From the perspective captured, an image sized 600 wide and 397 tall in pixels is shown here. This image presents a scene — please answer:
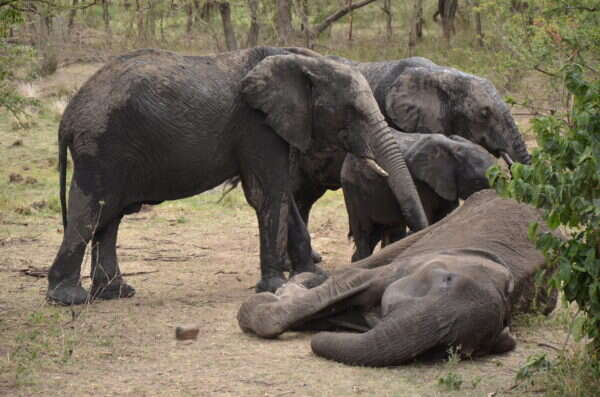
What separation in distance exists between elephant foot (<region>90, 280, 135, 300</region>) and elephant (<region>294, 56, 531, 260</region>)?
2354 millimetres

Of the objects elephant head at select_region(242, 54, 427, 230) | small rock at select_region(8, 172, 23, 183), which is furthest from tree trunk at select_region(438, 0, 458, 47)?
elephant head at select_region(242, 54, 427, 230)

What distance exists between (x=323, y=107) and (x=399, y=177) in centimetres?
86

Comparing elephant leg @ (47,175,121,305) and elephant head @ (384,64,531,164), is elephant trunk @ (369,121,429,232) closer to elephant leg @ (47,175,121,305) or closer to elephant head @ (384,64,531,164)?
elephant head @ (384,64,531,164)

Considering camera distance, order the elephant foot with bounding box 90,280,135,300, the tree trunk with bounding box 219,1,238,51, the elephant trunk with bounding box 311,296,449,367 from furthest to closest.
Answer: the tree trunk with bounding box 219,1,238,51, the elephant foot with bounding box 90,280,135,300, the elephant trunk with bounding box 311,296,449,367

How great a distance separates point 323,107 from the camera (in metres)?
8.23

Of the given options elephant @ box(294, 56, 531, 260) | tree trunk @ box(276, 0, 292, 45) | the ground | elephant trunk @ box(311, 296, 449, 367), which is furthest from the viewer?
tree trunk @ box(276, 0, 292, 45)

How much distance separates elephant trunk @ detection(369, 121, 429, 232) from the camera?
792 centimetres

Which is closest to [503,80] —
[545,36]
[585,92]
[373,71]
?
[545,36]

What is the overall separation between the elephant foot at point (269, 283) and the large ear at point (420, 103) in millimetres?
2750

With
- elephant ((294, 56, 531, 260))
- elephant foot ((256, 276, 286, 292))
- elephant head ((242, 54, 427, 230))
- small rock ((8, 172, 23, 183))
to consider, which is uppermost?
elephant head ((242, 54, 427, 230))

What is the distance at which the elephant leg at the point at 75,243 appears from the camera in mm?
7609

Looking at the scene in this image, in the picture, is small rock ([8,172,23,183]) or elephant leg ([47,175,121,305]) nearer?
elephant leg ([47,175,121,305])

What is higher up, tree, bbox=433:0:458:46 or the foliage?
the foliage

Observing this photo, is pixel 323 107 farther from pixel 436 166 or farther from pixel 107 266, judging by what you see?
pixel 107 266
